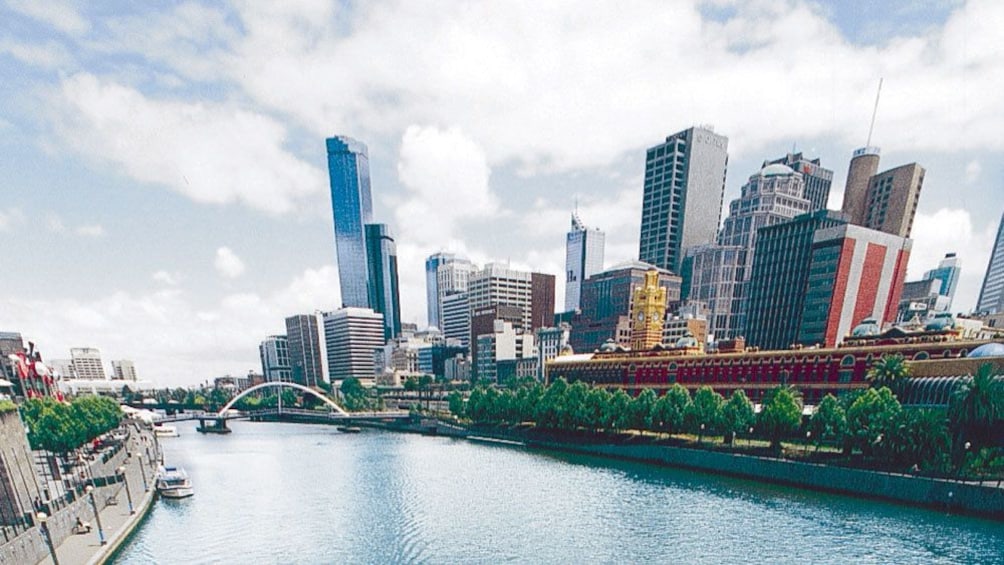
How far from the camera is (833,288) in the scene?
164500 mm

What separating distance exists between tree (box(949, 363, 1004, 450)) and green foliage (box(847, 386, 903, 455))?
19.1 ft

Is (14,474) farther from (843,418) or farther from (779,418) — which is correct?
(843,418)

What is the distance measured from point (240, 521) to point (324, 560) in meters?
A: 19.1

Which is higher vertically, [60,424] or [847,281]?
[847,281]

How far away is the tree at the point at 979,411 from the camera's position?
198 ft

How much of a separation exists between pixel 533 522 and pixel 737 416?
4423 centimetres

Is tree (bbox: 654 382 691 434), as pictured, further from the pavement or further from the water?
the pavement

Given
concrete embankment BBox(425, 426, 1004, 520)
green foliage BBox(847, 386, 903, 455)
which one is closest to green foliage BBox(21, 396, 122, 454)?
concrete embankment BBox(425, 426, 1004, 520)

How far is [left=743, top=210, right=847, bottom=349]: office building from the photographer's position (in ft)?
579

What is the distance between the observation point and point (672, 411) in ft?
312

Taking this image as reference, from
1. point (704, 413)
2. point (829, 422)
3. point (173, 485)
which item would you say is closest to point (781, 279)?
point (704, 413)

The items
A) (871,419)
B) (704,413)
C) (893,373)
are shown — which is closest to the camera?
(871,419)

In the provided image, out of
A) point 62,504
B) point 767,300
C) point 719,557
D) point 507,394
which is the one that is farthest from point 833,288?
point 62,504

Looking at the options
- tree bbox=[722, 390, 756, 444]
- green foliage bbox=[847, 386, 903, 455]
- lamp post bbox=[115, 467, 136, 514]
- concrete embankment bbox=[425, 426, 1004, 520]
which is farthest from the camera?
tree bbox=[722, 390, 756, 444]
